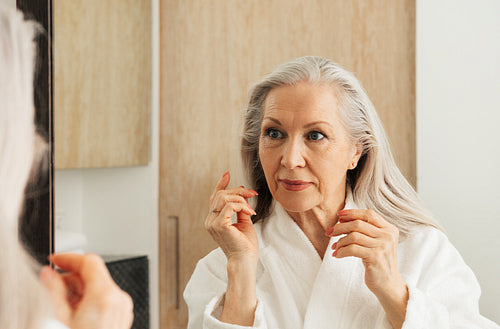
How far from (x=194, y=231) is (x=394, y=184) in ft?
0.99

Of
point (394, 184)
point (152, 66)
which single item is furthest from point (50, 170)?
point (394, 184)

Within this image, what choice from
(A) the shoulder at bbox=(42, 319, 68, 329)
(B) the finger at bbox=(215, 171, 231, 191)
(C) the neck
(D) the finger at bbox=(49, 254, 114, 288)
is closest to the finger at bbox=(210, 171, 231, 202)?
(B) the finger at bbox=(215, 171, 231, 191)

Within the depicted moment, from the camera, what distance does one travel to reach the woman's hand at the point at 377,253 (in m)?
0.58

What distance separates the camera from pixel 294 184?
62 centimetres

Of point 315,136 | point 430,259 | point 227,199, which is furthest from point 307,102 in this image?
point 430,259

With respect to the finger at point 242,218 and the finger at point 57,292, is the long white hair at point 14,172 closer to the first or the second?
the finger at point 57,292

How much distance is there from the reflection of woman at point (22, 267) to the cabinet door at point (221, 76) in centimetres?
30

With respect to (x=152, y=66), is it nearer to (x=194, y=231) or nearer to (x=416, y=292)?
(x=194, y=231)

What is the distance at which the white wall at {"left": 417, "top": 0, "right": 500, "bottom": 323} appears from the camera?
2.16 feet

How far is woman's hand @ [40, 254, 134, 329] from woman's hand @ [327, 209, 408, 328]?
0.28 metres

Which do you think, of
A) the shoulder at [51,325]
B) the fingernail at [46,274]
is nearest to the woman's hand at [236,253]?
the fingernail at [46,274]

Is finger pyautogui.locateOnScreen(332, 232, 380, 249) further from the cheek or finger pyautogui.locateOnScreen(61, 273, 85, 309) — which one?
finger pyautogui.locateOnScreen(61, 273, 85, 309)

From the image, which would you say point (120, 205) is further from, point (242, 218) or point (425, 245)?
point (425, 245)

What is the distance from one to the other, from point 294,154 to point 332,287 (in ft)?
0.58
